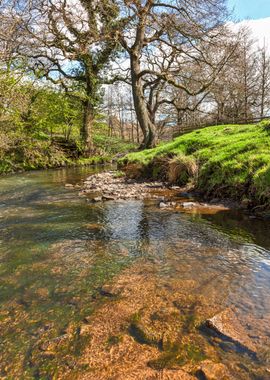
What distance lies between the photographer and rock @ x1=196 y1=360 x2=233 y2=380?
200cm

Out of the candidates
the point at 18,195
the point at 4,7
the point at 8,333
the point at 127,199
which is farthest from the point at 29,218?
the point at 4,7

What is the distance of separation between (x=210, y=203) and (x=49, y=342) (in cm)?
547

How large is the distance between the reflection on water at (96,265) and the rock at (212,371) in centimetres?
13

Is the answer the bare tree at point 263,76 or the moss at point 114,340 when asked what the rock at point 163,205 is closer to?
the moss at point 114,340

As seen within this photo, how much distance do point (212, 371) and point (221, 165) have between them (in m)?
6.22

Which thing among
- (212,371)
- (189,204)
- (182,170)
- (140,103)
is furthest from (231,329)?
(140,103)

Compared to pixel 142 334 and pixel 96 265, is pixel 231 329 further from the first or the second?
pixel 96 265

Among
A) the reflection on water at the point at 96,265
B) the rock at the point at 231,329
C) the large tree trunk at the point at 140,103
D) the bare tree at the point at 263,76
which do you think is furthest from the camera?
the bare tree at the point at 263,76

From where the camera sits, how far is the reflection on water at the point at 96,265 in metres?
2.48

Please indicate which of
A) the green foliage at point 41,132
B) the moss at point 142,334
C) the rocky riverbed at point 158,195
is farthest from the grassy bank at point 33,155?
the moss at point 142,334

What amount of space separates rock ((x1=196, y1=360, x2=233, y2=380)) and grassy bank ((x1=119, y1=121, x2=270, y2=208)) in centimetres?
437

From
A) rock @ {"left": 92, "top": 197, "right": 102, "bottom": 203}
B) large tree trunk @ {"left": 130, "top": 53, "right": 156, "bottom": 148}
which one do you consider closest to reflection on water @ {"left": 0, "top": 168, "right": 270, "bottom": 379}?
rock @ {"left": 92, "top": 197, "right": 102, "bottom": 203}

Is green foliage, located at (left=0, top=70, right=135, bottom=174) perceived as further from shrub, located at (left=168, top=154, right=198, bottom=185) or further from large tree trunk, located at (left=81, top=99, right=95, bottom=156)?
shrub, located at (left=168, top=154, right=198, bottom=185)

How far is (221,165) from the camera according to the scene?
7688 mm
